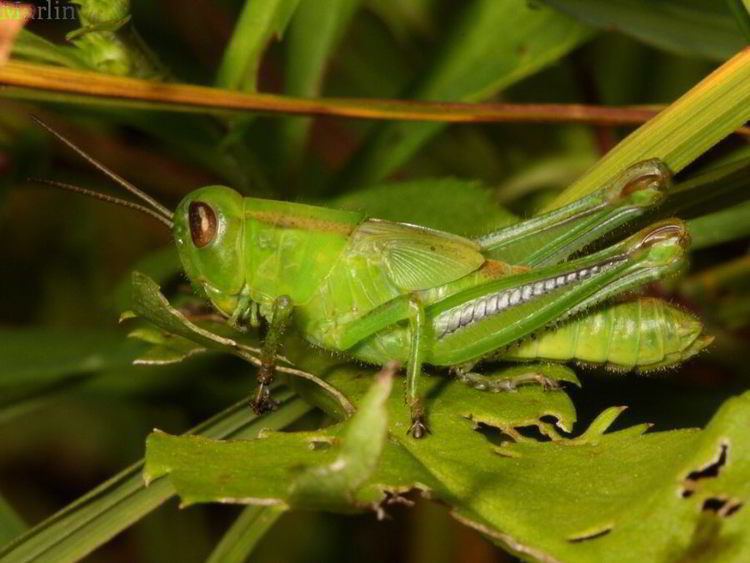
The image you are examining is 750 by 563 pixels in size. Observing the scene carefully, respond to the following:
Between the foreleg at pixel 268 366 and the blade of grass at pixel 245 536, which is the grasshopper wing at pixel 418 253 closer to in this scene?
the foreleg at pixel 268 366

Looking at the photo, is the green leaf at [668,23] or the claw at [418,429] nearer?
the claw at [418,429]

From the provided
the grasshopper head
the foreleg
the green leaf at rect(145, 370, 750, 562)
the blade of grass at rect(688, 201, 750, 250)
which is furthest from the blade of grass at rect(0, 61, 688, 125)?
the green leaf at rect(145, 370, 750, 562)

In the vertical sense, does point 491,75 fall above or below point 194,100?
above

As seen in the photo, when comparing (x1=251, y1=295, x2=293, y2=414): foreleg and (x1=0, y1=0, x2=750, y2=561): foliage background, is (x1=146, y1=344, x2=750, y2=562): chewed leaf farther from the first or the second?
(x1=0, y1=0, x2=750, y2=561): foliage background

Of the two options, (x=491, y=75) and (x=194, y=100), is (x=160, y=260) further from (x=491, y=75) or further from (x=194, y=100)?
(x=491, y=75)

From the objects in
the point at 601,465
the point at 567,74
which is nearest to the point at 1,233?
the point at 567,74

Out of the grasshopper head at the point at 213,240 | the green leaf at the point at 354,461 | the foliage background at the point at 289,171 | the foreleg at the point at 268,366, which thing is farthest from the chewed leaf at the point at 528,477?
the foliage background at the point at 289,171
